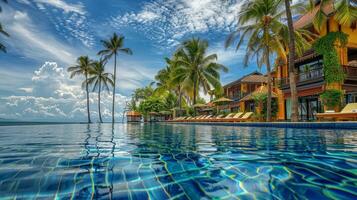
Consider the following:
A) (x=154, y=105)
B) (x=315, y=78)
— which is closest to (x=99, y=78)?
(x=154, y=105)

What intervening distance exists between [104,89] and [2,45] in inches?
777

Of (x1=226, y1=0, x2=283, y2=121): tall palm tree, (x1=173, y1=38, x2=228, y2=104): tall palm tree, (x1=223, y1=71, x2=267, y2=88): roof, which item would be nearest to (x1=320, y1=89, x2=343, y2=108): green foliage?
(x1=226, y1=0, x2=283, y2=121): tall palm tree

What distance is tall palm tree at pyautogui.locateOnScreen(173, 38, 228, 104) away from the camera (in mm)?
25328

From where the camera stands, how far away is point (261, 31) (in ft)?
52.1

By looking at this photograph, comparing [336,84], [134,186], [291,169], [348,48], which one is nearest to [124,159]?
A: [134,186]

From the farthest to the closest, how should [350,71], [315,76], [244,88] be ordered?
[244,88] < [315,76] < [350,71]

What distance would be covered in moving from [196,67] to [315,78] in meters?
12.4

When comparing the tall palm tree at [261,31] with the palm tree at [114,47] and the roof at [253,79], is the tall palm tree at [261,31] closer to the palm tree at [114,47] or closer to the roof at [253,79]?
the roof at [253,79]

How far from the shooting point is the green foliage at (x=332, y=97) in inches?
551

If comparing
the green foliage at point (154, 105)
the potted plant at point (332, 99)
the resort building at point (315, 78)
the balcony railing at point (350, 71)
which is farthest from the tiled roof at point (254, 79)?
the green foliage at point (154, 105)

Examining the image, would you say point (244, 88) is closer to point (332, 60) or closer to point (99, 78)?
point (332, 60)

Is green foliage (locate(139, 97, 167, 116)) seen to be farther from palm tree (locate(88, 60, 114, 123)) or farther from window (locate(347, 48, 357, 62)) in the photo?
window (locate(347, 48, 357, 62))

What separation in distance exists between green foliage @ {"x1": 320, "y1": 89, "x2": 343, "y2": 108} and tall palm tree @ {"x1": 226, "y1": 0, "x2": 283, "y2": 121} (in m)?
3.23

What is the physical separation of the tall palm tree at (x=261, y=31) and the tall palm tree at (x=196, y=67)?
28.4 feet
